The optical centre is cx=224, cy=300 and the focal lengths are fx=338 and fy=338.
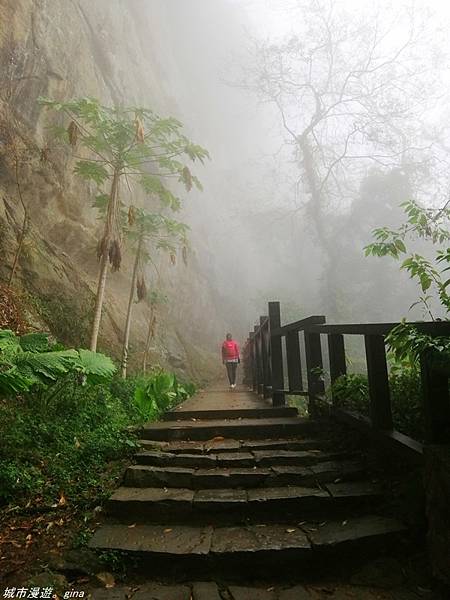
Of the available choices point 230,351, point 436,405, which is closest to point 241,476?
point 436,405

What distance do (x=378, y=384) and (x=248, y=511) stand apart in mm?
1468

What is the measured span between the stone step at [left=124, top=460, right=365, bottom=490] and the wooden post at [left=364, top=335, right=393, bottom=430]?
1.69ft

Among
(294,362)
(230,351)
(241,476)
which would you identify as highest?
(230,351)

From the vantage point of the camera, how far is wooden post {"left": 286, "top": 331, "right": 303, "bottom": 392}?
4.89 metres

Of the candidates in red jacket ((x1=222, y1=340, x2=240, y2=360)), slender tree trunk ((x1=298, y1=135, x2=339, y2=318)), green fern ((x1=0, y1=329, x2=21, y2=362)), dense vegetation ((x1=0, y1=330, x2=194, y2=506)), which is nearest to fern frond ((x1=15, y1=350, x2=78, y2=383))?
dense vegetation ((x1=0, y1=330, x2=194, y2=506))

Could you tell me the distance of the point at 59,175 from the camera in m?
9.38

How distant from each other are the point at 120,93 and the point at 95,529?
54.2 feet

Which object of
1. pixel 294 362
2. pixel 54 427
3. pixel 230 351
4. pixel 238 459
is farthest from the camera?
pixel 230 351

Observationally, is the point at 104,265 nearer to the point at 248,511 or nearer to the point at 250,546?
the point at 248,511

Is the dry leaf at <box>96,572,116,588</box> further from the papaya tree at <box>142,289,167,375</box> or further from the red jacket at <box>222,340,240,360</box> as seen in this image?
the red jacket at <box>222,340,240,360</box>

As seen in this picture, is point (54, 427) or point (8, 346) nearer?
point (8, 346)

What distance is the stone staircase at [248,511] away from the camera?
2.19m

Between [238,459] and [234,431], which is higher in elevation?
[234,431]

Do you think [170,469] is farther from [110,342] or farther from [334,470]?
[110,342]
